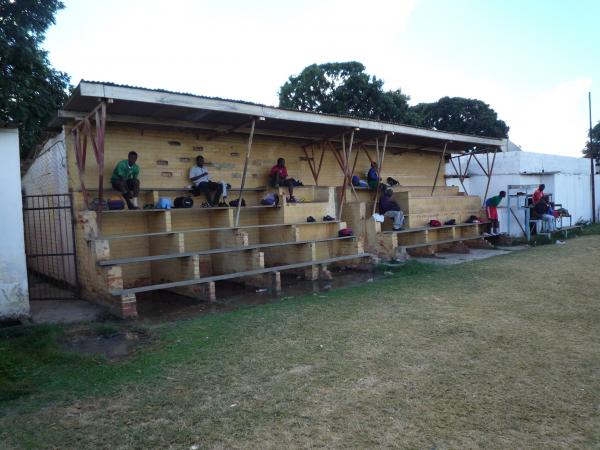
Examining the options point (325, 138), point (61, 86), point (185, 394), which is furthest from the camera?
point (61, 86)

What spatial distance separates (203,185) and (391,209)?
17.5 feet

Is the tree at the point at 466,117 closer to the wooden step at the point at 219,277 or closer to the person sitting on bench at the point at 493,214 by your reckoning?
the person sitting on bench at the point at 493,214

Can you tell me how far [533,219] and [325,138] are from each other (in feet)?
28.3

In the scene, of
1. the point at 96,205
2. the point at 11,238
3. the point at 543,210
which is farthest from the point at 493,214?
the point at 11,238

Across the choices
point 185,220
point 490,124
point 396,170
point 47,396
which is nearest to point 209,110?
point 185,220

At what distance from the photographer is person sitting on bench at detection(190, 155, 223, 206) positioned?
1031cm

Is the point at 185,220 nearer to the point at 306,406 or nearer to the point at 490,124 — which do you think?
the point at 306,406

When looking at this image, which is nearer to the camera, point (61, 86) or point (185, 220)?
point (185, 220)

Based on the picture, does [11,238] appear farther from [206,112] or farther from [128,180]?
[206,112]

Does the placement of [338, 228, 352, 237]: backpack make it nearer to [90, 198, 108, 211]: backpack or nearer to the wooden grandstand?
the wooden grandstand

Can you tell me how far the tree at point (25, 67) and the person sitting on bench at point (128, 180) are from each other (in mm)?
5972

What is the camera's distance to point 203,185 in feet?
33.7

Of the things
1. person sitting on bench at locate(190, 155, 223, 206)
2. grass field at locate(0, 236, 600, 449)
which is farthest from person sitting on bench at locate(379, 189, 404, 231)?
grass field at locate(0, 236, 600, 449)

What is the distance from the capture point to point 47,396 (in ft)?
13.6
